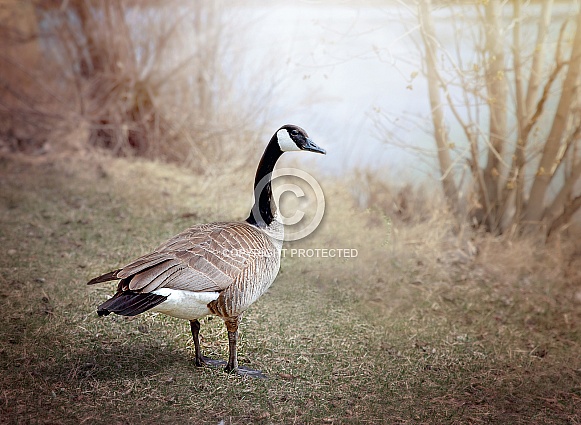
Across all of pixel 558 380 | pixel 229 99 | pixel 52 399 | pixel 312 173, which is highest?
pixel 229 99

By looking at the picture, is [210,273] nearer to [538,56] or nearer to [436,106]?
[436,106]

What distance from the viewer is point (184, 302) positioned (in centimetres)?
303

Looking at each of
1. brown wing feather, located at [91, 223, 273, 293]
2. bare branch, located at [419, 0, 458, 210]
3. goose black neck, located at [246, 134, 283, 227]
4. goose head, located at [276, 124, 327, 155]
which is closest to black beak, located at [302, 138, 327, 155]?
goose head, located at [276, 124, 327, 155]

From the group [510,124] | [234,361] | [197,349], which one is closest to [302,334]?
[234,361]

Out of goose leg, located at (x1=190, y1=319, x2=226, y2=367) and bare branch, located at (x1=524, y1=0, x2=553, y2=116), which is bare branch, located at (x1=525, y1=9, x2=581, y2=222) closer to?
bare branch, located at (x1=524, y1=0, x2=553, y2=116)

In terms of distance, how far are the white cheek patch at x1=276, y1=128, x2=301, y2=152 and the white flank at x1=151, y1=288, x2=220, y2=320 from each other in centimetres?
110

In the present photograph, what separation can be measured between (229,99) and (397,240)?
3.45 meters

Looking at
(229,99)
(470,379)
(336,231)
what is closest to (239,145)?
(229,99)

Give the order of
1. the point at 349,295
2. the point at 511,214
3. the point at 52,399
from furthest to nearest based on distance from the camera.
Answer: the point at 511,214, the point at 349,295, the point at 52,399

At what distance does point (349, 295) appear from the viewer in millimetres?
4707

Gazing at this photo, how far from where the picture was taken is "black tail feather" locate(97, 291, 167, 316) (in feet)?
9.00

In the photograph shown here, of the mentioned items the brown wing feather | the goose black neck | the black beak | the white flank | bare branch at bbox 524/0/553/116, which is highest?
bare branch at bbox 524/0/553/116

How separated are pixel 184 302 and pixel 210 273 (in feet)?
0.70

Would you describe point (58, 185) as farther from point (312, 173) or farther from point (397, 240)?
point (397, 240)
